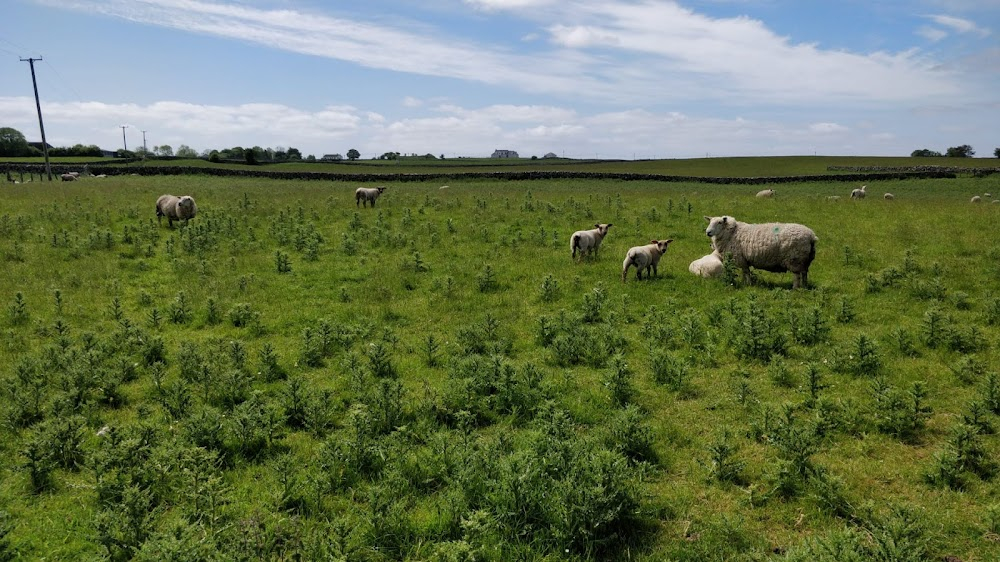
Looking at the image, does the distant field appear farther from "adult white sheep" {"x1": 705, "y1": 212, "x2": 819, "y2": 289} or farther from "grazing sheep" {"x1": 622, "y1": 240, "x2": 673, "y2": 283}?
"adult white sheep" {"x1": 705, "y1": 212, "x2": 819, "y2": 289}

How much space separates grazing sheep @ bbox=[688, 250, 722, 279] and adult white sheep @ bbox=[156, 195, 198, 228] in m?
22.8

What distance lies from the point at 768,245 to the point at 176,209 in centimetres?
2528

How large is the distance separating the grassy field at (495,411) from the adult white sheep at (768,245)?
775 millimetres

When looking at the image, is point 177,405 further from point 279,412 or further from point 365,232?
point 365,232

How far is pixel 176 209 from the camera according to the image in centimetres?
A: 2538

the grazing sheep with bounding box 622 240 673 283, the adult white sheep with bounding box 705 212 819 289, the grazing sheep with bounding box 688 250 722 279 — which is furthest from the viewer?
the grazing sheep with bounding box 688 250 722 279

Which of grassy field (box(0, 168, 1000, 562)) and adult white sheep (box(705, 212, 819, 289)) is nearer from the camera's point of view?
grassy field (box(0, 168, 1000, 562))

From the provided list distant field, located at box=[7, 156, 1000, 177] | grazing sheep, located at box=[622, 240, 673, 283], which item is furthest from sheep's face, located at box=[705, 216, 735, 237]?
distant field, located at box=[7, 156, 1000, 177]

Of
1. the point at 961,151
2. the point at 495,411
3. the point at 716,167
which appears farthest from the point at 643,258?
the point at 961,151

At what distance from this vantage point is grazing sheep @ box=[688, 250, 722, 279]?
16.3 meters

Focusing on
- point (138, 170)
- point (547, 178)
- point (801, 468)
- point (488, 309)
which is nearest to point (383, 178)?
point (547, 178)

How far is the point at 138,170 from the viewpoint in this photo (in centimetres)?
6850

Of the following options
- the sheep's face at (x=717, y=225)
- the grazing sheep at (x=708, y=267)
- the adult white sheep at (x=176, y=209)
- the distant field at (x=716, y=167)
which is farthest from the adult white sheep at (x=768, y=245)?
the distant field at (x=716, y=167)

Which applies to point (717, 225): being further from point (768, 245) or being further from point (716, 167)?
point (716, 167)
